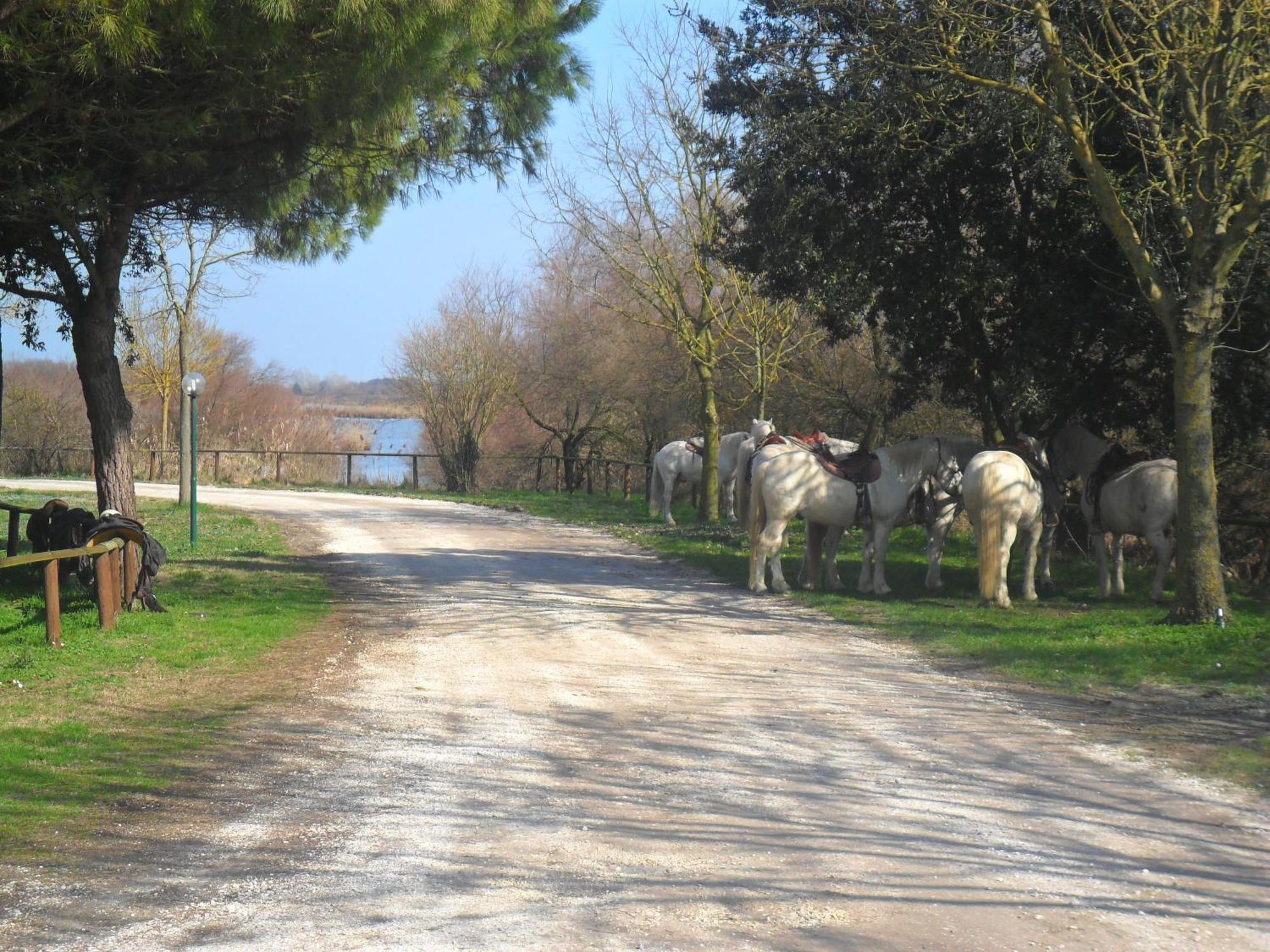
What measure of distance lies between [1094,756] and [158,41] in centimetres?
924

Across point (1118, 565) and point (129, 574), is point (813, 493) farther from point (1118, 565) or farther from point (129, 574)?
point (129, 574)

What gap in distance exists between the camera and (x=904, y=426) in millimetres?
26391

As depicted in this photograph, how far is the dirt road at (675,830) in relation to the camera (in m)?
4.39

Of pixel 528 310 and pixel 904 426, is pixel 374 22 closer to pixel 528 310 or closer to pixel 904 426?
pixel 904 426

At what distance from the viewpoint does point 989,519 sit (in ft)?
41.6

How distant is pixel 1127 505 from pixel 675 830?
10.2 meters

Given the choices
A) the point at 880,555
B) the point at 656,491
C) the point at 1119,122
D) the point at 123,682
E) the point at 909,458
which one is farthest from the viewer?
the point at 656,491

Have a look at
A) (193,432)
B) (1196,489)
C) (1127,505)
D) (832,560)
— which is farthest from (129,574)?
(1127,505)

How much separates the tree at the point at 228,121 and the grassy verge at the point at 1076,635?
22.6 feet

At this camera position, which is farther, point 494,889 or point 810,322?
Result: point 810,322

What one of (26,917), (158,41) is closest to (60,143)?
(158,41)

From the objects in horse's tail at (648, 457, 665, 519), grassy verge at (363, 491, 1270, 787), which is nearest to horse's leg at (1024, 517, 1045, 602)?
grassy verge at (363, 491, 1270, 787)

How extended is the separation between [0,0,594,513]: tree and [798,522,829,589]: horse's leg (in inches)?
229

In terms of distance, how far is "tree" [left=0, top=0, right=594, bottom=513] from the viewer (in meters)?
9.73
